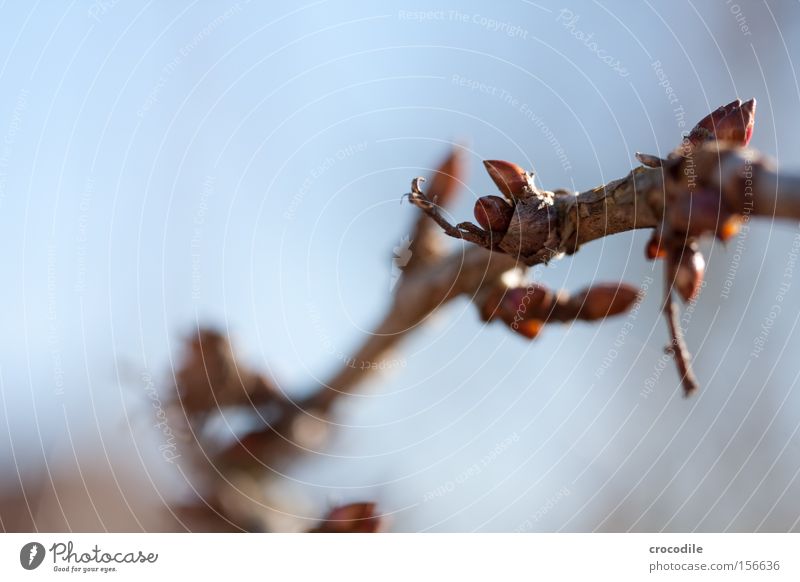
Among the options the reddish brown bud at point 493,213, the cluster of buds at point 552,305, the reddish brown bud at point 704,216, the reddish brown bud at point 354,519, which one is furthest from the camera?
the reddish brown bud at point 354,519

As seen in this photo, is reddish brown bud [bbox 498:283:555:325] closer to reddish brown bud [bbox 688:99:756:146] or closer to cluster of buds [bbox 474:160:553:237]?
cluster of buds [bbox 474:160:553:237]

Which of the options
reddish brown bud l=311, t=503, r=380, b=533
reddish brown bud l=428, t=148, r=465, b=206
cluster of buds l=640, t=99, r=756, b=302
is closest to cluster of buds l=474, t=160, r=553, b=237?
cluster of buds l=640, t=99, r=756, b=302

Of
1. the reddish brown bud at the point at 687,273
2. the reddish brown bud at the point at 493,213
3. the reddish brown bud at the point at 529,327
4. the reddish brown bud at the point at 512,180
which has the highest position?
the reddish brown bud at the point at 512,180

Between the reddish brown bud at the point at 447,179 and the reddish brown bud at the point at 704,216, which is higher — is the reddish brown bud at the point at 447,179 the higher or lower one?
the higher one

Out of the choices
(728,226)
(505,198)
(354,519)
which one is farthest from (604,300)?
(354,519)

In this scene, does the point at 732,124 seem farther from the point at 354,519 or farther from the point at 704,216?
the point at 354,519

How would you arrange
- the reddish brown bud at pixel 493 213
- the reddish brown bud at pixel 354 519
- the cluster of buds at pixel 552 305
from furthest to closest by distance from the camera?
1. the reddish brown bud at pixel 354 519
2. the cluster of buds at pixel 552 305
3. the reddish brown bud at pixel 493 213

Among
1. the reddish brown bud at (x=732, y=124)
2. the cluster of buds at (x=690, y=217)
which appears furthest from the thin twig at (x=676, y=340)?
the reddish brown bud at (x=732, y=124)

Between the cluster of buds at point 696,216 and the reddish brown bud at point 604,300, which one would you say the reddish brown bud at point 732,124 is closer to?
the cluster of buds at point 696,216
